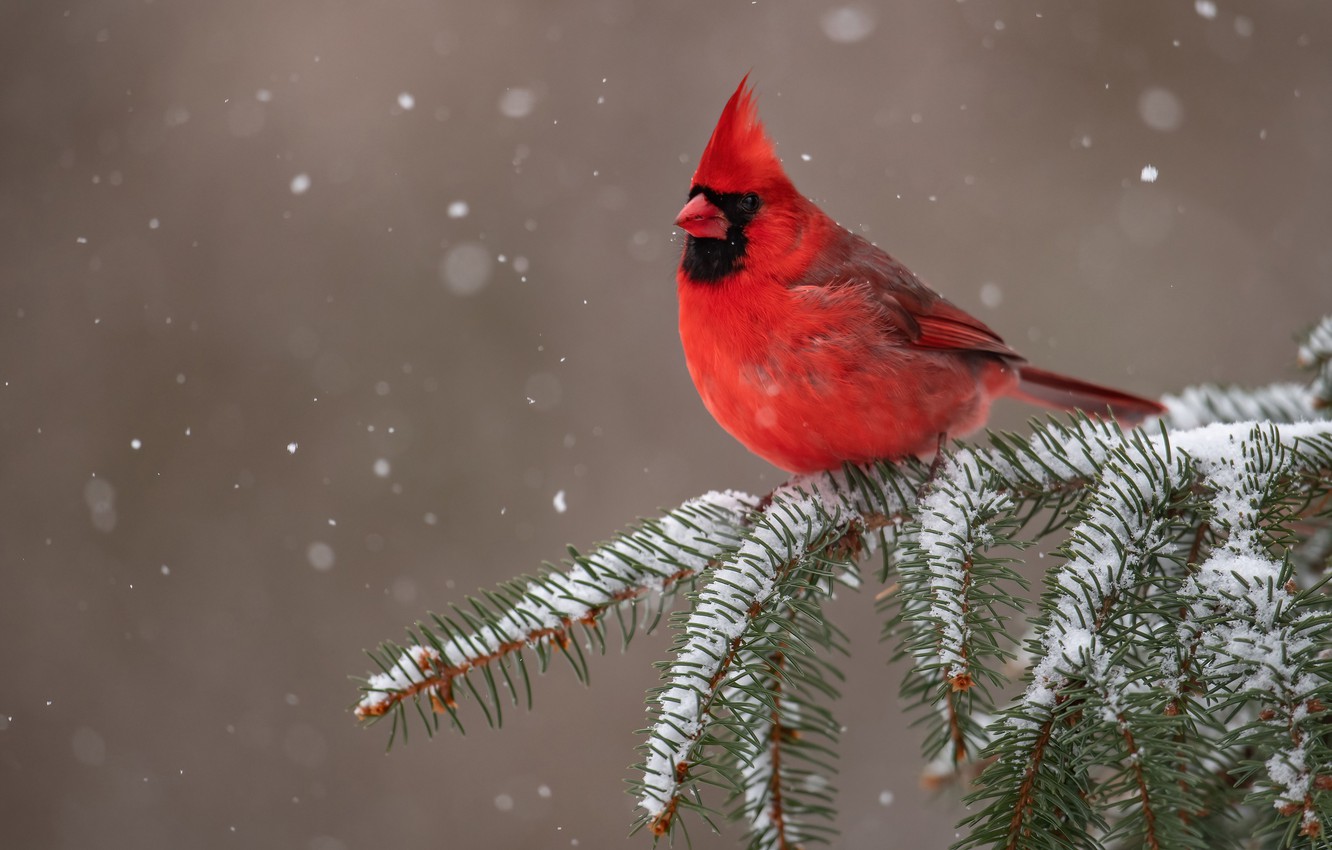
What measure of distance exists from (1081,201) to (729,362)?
3.80m

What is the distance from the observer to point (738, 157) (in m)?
2.10

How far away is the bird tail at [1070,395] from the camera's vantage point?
7.70 feet

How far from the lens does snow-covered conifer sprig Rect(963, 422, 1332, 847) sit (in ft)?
3.48

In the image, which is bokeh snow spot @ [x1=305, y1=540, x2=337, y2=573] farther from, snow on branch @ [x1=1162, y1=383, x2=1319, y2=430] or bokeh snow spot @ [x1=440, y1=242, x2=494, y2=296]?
snow on branch @ [x1=1162, y1=383, x2=1319, y2=430]

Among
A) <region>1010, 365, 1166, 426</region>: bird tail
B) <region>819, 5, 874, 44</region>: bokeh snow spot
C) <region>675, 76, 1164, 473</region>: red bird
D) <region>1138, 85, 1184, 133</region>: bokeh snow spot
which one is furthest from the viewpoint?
<region>819, 5, 874, 44</region>: bokeh snow spot

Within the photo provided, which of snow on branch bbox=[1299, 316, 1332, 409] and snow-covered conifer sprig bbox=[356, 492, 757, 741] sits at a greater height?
snow on branch bbox=[1299, 316, 1332, 409]

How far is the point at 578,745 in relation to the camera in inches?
193

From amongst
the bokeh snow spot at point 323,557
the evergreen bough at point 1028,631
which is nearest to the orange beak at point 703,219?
the evergreen bough at point 1028,631

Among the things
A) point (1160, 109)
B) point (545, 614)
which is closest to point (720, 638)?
point (545, 614)

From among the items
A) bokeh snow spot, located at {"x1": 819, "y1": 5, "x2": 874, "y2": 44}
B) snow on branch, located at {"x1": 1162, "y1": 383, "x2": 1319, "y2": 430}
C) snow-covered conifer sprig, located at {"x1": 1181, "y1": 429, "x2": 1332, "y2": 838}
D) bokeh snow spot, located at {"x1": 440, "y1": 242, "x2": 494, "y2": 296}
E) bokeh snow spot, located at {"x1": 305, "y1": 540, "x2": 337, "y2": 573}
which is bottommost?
snow-covered conifer sprig, located at {"x1": 1181, "y1": 429, "x2": 1332, "y2": 838}

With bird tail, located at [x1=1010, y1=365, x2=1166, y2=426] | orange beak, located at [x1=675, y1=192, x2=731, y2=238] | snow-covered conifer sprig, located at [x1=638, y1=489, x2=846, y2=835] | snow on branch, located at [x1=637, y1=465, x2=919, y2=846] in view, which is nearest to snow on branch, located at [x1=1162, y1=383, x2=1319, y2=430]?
bird tail, located at [x1=1010, y1=365, x2=1166, y2=426]

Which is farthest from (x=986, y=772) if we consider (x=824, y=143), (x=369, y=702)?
(x=824, y=143)

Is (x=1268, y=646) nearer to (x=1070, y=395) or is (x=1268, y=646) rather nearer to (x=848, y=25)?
(x=1070, y=395)

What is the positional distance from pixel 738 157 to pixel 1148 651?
1254mm
